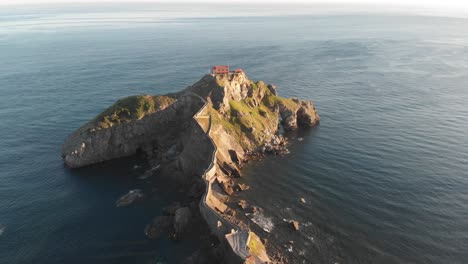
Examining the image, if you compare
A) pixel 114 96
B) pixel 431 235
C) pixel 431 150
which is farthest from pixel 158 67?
pixel 431 235

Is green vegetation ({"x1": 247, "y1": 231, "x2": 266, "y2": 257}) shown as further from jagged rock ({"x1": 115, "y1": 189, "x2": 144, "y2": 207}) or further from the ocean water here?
jagged rock ({"x1": 115, "y1": 189, "x2": 144, "y2": 207})

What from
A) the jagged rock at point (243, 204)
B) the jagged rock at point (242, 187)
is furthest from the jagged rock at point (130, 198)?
the jagged rock at point (243, 204)

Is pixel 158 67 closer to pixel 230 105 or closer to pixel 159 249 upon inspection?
pixel 230 105

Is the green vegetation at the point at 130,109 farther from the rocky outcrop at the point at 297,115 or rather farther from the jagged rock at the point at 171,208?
the rocky outcrop at the point at 297,115

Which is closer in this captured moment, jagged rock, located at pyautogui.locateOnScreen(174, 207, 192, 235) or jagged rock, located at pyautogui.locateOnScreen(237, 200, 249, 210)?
jagged rock, located at pyautogui.locateOnScreen(174, 207, 192, 235)

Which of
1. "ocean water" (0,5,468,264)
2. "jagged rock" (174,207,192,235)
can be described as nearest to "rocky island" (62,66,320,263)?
"jagged rock" (174,207,192,235)

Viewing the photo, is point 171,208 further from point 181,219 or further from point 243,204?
point 243,204
